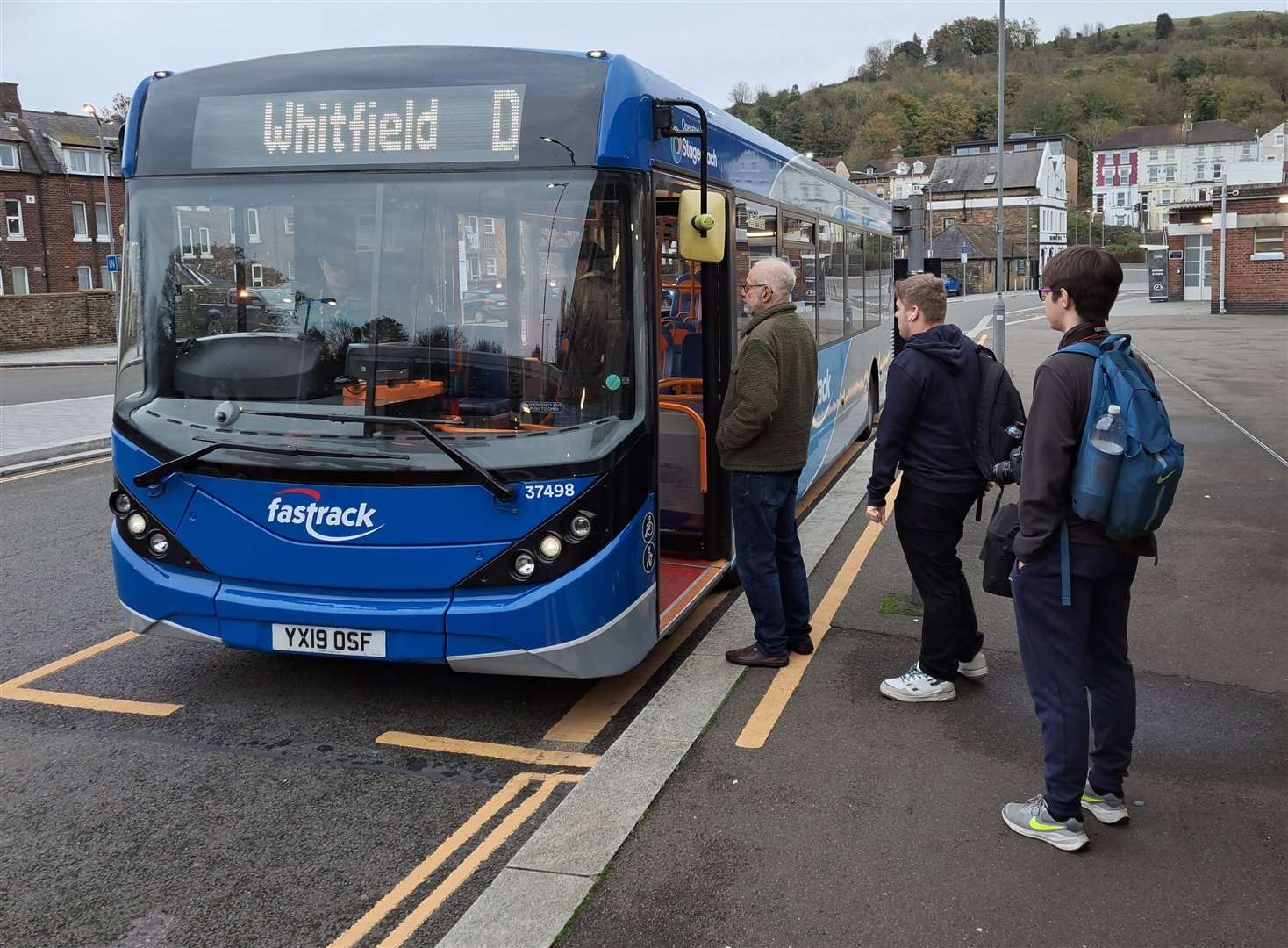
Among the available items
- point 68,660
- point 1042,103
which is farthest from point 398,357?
point 1042,103

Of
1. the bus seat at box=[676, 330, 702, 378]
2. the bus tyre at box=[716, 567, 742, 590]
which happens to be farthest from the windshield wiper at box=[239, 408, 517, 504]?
the bus tyre at box=[716, 567, 742, 590]

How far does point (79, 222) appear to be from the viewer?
55.0 m

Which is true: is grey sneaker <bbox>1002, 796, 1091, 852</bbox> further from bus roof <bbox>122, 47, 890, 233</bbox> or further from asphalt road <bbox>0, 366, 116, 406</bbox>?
asphalt road <bbox>0, 366, 116, 406</bbox>

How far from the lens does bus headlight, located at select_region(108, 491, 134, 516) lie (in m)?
5.17

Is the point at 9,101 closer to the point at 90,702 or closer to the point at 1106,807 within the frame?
the point at 90,702

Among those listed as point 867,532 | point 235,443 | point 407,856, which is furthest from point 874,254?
point 407,856

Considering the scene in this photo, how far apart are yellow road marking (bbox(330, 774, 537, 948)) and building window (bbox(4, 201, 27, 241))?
184 ft

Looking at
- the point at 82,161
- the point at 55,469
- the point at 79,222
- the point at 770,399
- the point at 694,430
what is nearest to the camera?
the point at 770,399

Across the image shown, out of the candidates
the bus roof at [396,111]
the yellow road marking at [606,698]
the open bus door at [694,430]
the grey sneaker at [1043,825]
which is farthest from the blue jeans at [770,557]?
the grey sneaker at [1043,825]

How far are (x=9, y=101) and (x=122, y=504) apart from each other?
202ft

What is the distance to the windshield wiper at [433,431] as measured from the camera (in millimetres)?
4641

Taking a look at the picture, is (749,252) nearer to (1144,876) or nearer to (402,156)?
(402,156)

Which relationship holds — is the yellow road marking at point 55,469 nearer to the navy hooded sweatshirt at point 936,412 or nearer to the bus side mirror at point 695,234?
the bus side mirror at point 695,234

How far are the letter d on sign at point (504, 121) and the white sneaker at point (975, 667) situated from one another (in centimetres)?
310
